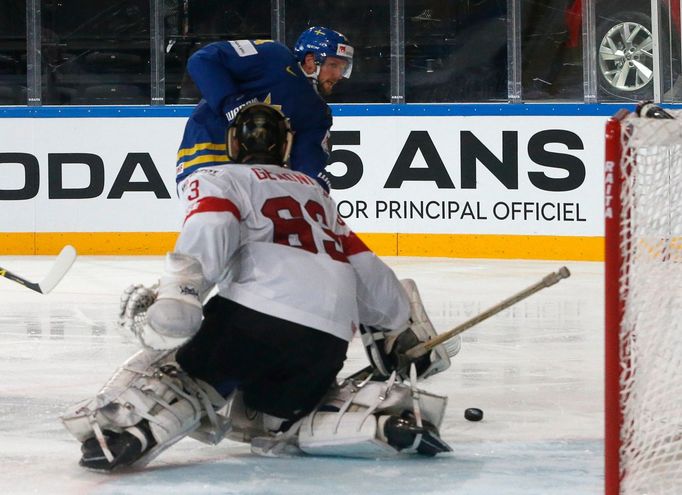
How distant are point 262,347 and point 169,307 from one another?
302 millimetres

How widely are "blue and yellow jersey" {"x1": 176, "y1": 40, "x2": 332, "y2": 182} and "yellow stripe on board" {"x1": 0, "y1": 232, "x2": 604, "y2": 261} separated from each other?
355cm

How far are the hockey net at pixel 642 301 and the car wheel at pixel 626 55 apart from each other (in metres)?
5.16

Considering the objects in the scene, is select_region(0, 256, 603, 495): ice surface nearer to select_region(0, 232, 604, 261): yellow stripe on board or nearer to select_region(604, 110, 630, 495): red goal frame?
select_region(604, 110, 630, 495): red goal frame

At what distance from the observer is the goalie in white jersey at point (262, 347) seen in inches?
99.3

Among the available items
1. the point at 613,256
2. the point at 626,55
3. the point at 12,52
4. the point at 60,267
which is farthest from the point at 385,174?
the point at 613,256

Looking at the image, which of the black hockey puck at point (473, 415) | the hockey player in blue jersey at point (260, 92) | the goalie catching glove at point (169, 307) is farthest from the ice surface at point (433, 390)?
the hockey player in blue jersey at point (260, 92)

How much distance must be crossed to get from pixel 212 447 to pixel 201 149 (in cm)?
120

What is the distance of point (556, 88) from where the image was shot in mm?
7426

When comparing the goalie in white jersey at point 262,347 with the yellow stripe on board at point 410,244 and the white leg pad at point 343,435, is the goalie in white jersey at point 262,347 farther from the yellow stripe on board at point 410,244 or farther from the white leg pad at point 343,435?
the yellow stripe on board at point 410,244

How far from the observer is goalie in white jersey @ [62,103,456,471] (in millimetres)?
2521

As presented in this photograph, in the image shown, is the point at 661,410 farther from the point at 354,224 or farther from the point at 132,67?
the point at 132,67

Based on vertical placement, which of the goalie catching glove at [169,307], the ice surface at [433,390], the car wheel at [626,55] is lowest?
the ice surface at [433,390]

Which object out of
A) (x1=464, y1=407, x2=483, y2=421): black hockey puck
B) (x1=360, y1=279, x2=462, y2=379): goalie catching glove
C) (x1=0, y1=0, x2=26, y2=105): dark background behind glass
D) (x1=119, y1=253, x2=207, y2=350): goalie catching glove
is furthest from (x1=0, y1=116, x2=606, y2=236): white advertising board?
(x1=119, y1=253, x2=207, y2=350): goalie catching glove

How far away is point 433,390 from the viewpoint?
137 inches
